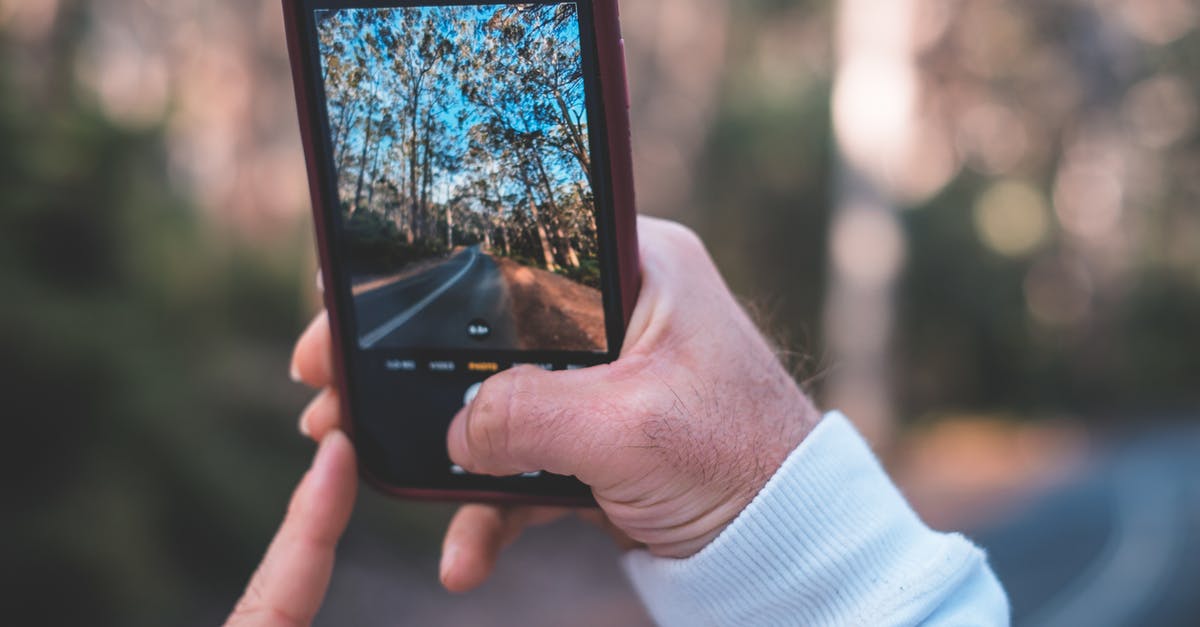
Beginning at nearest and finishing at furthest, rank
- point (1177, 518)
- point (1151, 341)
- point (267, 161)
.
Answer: point (1177, 518)
point (267, 161)
point (1151, 341)

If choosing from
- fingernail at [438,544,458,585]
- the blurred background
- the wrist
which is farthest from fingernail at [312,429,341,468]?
the blurred background

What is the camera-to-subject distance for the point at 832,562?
1.60 m

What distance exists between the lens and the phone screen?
1.67 metres

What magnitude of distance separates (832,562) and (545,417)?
55 cm

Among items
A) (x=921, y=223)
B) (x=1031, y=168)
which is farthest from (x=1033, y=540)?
(x=1031, y=168)

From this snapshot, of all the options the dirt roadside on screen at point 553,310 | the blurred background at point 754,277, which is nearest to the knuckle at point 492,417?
the dirt roadside on screen at point 553,310

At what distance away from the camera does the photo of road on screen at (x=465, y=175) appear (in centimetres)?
167

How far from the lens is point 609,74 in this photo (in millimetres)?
1606

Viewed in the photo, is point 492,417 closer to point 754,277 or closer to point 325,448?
point 325,448

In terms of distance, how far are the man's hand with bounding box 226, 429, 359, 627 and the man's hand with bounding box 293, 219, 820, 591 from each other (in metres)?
0.31

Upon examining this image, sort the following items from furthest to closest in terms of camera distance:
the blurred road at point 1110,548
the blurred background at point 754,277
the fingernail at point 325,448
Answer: the blurred road at point 1110,548, the blurred background at point 754,277, the fingernail at point 325,448

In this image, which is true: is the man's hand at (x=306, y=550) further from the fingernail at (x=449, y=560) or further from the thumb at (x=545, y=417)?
the thumb at (x=545, y=417)

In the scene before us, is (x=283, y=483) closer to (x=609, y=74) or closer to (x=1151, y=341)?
(x=609, y=74)

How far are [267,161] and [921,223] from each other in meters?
10.8
